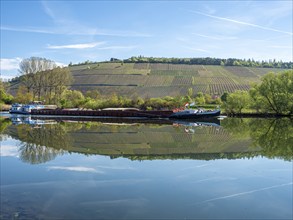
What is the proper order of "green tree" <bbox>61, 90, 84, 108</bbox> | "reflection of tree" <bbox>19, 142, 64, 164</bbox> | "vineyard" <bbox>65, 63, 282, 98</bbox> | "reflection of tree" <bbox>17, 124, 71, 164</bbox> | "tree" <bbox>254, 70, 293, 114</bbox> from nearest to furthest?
"reflection of tree" <bbox>19, 142, 64, 164</bbox> < "reflection of tree" <bbox>17, 124, 71, 164</bbox> < "tree" <bbox>254, 70, 293, 114</bbox> < "green tree" <bbox>61, 90, 84, 108</bbox> < "vineyard" <bbox>65, 63, 282, 98</bbox>

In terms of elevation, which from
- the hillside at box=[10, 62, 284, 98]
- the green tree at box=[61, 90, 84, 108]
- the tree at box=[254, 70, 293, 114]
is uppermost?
the hillside at box=[10, 62, 284, 98]

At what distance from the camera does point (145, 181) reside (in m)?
12.0

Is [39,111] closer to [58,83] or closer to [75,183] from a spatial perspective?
[58,83]

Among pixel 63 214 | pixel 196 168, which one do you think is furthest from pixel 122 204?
pixel 196 168

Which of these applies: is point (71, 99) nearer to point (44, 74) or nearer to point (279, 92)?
point (44, 74)

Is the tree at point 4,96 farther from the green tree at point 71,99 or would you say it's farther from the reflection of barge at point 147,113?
the reflection of barge at point 147,113

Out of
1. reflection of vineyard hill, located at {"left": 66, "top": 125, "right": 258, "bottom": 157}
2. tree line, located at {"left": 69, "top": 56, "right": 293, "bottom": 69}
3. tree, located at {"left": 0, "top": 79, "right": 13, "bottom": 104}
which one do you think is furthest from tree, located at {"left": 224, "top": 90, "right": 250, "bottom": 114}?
tree line, located at {"left": 69, "top": 56, "right": 293, "bottom": 69}

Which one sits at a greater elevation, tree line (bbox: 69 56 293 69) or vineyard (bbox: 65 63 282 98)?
tree line (bbox: 69 56 293 69)

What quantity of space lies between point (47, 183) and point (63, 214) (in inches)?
139

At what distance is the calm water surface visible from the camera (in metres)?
8.74

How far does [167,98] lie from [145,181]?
6183 cm

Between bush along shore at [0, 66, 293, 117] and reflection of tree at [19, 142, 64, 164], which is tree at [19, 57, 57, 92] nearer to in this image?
bush along shore at [0, 66, 293, 117]

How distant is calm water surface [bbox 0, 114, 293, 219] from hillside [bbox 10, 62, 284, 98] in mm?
76779

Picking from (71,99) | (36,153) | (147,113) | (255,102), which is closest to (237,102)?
(255,102)
